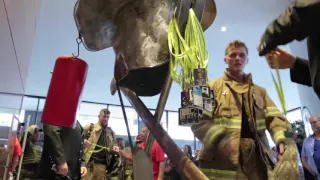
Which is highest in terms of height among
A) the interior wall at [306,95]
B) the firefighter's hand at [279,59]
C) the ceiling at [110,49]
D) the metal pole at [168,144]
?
the ceiling at [110,49]

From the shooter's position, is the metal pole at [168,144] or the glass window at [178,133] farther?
the glass window at [178,133]

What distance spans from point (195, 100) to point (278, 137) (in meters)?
0.66

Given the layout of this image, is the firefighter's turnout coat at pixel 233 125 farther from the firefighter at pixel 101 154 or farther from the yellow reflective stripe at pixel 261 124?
the firefighter at pixel 101 154

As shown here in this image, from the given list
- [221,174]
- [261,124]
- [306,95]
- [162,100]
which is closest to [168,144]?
[162,100]

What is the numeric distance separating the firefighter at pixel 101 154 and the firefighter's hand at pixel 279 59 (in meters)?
2.46

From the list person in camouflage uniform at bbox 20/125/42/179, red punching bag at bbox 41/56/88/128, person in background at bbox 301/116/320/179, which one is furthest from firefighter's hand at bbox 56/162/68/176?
person in background at bbox 301/116/320/179

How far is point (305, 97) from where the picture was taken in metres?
4.36

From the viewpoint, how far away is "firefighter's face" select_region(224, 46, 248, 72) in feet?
5.55

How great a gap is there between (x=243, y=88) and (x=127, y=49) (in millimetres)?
789

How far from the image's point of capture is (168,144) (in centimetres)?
103

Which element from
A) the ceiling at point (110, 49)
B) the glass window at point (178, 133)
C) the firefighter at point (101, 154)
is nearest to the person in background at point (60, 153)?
the firefighter at point (101, 154)

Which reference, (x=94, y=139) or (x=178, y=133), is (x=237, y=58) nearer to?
(x=94, y=139)

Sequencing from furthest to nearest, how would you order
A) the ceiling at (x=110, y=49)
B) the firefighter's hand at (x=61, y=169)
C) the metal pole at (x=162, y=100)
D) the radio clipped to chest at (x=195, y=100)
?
the ceiling at (x=110, y=49)
the firefighter's hand at (x=61, y=169)
the metal pole at (x=162, y=100)
the radio clipped to chest at (x=195, y=100)

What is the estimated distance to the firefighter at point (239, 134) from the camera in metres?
1.43
